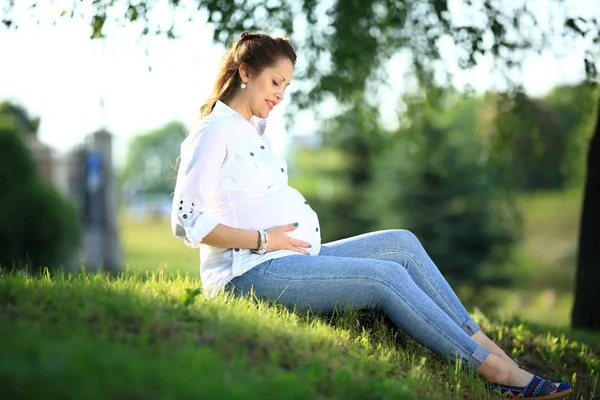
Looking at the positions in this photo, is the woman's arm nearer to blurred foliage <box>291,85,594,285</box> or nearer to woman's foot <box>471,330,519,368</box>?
woman's foot <box>471,330,519,368</box>

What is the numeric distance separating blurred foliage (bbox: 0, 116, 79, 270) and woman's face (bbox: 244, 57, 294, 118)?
40.1ft

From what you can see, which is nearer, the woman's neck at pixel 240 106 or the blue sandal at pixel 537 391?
the blue sandal at pixel 537 391

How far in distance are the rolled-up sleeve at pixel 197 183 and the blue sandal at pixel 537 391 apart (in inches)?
63.9

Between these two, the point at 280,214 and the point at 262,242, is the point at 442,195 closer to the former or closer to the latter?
the point at 280,214

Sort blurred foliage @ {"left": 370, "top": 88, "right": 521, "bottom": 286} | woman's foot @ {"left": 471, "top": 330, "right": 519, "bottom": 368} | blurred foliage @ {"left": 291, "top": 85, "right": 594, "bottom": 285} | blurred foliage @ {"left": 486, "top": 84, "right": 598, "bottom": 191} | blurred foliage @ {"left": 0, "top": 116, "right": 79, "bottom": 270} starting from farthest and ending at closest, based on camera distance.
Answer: blurred foliage @ {"left": 370, "top": 88, "right": 521, "bottom": 286}
blurred foliage @ {"left": 291, "top": 85, "right": 594, "bottom": 285}
blurred foliage @ {"left": 0, "top": 116, "right": 79, "bottom": 270}
blurred foliage @ {"left": 486, "top": 84, "right": 598, "bottom": 191}
woman's foot @ {"left": 471, "top": 330, "right": 519, "bottom": 368}

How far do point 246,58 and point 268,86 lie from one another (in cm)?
19

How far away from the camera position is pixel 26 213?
15734mm

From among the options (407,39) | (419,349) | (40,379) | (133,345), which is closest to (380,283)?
(419,349)

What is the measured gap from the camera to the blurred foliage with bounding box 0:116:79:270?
50.9 feet

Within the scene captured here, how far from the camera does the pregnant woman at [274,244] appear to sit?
3904 millimetres

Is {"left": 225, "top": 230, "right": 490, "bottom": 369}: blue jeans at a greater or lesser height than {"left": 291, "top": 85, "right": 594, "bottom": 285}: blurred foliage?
greater

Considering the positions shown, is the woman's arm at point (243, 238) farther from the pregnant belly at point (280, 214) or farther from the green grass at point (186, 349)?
the green grass at point (186, 349)

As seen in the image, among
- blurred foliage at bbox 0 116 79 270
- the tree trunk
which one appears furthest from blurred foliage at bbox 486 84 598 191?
blurred foliage at bbox 0 116 79 270

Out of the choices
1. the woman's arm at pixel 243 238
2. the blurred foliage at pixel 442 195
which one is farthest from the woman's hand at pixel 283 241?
the blurred foliage at pixel 442 195
